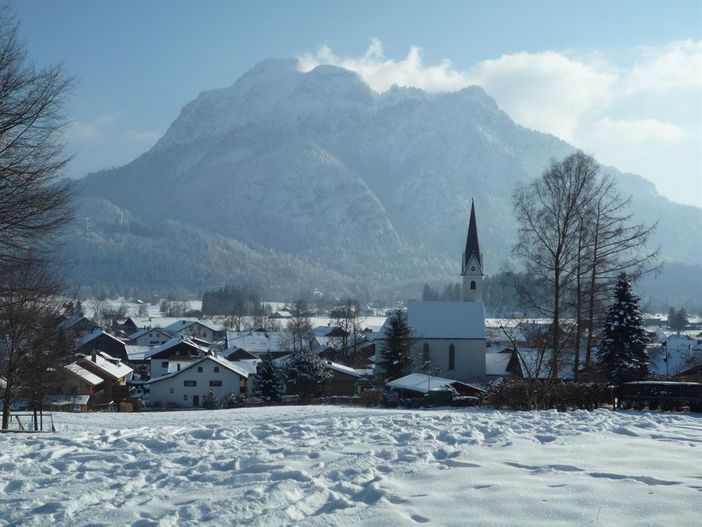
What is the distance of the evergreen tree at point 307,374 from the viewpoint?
1564 inches

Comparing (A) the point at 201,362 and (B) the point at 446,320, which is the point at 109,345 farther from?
(B) the point at 446,320

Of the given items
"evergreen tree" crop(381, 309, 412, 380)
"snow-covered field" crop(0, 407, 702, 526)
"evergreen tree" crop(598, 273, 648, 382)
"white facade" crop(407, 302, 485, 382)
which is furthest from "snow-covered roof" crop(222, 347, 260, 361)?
"snow-covered field" crop(0, 407, 702, 526)

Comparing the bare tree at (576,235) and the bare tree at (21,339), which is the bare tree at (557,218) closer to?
the bare tree at (576,235)

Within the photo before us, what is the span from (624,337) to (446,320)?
78.4 feet

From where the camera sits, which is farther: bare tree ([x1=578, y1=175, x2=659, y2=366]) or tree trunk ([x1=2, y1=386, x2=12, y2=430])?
bare tree ([x1=578, y1=175, x2=659, y2=366])

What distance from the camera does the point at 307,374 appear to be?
39.8 metres

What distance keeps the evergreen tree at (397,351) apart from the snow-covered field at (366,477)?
1210 inches

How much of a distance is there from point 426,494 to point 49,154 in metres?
6.97

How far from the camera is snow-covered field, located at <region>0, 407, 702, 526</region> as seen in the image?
5371mm

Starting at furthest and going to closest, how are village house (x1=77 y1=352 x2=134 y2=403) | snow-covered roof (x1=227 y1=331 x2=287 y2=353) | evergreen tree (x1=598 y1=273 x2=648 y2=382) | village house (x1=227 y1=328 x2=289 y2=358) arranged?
snow-covered roof (x1=227 y1=331 x2=287 y2=353) < village house (x1=227 y1=328 x2=289 y2=358) < village house (x1=77 y1=352 x2=134 y2=403) < evergreen tree (x1=598 y1=273 x2=648 y2=382)

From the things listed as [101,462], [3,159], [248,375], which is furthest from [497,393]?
[248,375]

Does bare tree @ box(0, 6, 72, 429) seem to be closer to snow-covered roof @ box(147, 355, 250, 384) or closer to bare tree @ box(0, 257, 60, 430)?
bare tree @ box(0, 257, 60, 430)

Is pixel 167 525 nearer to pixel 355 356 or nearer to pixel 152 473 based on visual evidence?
pixel 152 473

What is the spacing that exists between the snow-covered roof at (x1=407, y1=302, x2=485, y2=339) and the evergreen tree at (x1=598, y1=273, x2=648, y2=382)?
73.5 feet
